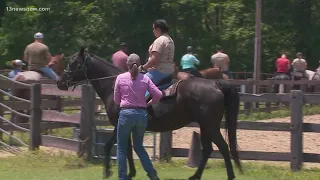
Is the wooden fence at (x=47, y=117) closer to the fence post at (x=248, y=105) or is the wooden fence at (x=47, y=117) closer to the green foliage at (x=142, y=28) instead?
the fence post at (x=248, y=105)

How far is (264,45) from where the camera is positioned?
40719 millimetres

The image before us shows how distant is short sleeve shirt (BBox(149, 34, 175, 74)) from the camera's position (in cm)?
1188

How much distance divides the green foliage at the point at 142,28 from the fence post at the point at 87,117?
23455 mm

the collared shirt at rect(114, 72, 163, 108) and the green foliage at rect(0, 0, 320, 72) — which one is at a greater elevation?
the green foliage at rect(0, 0, 320, 72)

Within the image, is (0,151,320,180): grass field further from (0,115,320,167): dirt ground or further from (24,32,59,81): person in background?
(24,32,59,81): person in background

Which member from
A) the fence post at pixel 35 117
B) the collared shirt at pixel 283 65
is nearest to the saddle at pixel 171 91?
the fence post at pixel 35 117

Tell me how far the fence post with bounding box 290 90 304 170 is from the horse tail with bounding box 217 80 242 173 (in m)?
1.63

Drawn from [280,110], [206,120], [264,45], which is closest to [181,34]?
[264,45]

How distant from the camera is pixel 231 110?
461 inches

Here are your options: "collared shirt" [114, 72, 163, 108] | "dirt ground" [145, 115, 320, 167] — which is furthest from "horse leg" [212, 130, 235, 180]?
"dirt ground" [145, 115, 320, 167]

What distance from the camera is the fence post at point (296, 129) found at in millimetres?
12922

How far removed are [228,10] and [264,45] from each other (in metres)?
2.81

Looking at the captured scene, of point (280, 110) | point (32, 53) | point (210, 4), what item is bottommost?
point (280, 110)

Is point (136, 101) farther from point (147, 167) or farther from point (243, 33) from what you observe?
point (243, 33)
